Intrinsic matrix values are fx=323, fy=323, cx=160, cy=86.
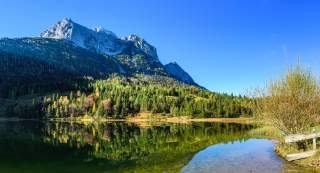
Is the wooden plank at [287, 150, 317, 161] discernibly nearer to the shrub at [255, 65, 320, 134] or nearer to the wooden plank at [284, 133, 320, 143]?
the wooden plank at [284, 133, 320, 143]

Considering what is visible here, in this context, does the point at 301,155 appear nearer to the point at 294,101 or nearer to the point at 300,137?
the point at 300,137

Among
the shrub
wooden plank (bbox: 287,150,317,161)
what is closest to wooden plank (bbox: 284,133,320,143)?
wooden plank (bbox: 287,150,317,161)

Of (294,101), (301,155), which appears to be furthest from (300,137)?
(294,101)

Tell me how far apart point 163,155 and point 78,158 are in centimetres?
1157

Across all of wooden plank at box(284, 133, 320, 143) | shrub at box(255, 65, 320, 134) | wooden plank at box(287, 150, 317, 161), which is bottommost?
wooden plank at box(287, 150, 317, 161)

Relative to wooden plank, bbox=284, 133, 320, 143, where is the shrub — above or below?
above

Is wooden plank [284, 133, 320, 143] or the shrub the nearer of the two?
wooden plank [284, 133, 320, 143]

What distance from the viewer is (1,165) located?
38500 millimetres

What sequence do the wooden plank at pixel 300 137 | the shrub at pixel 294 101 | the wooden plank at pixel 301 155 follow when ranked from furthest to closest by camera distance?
the shrub at pixel 294 101 → the wooden plank at pixel 301 155 → the wooden plank at pixel 300 137

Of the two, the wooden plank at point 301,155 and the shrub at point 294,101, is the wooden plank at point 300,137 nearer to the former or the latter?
the wooden plank at point 301,155

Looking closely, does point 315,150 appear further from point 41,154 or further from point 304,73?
point 41,154

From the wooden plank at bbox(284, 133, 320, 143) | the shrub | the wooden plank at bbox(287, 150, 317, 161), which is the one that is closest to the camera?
the wooden plank at bbox(284, 133, 320, 143)

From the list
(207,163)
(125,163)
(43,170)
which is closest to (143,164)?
(125,163)

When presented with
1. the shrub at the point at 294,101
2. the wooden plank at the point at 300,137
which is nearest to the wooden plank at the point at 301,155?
the wooden plank at the point at 300,137
